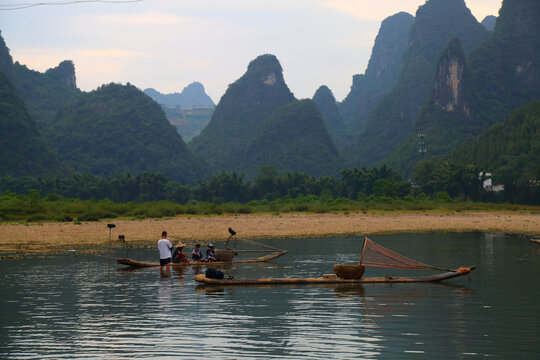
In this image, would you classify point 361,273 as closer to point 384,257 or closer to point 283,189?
point 384,257

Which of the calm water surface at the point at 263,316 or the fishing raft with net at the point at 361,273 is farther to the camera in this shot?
the fishing raft with net at the point at 361,273

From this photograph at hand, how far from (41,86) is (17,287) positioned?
526 feet

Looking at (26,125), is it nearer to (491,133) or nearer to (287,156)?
(287,156)

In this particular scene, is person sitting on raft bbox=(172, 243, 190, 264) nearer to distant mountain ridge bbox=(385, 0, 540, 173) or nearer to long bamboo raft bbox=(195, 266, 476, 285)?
long bamboo raft bbox=(195, 266, 476, 285)

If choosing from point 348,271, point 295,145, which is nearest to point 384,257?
point 348,271

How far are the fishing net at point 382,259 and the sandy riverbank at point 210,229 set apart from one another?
1695 centimetres

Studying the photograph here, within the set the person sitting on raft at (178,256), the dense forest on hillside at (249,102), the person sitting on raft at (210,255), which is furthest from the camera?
the dense forest on hillside at (249,102)

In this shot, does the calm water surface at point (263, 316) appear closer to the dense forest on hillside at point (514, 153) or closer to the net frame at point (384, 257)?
the net frame at point (384, 257)

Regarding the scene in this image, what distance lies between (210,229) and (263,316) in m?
27.3

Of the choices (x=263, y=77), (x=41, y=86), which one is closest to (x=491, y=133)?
(x=263, y=77)

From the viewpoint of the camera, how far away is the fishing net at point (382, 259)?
59.7ft

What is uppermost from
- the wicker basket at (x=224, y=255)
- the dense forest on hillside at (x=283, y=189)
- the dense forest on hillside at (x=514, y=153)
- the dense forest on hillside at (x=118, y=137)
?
the dense forest on hillside at (x=118, y=137)

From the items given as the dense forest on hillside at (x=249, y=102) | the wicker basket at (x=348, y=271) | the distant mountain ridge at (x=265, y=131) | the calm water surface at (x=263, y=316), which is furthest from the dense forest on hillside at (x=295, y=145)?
the wicker basket at (x=348, y=271)

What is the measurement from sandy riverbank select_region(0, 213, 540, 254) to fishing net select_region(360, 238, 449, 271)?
1695 cm
